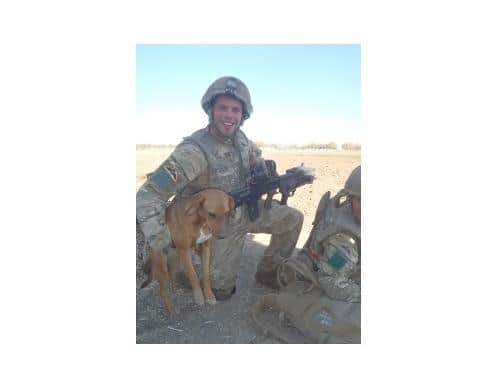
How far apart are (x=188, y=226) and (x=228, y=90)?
1059 mm

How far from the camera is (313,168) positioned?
340 cm

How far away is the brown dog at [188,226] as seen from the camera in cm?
313

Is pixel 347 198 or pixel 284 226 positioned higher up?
pixel 347 198

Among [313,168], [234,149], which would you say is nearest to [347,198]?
[313,168]

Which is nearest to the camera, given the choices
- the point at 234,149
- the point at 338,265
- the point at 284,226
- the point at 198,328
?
the point at 338,265

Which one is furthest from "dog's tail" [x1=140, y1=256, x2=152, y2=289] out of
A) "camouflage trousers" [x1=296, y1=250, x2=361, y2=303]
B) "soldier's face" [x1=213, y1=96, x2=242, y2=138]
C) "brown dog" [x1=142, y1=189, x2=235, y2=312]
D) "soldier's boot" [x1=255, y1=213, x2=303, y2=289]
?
"camouflage trousers" [x1=296, y1=250, x2=361, y2=303]

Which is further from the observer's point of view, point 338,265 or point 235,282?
point 235,282

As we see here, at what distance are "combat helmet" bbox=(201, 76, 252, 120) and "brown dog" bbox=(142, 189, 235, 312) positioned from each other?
0.70 metres

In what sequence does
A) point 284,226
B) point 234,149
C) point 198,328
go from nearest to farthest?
point 198,328 < point 234,149 < point 284,226

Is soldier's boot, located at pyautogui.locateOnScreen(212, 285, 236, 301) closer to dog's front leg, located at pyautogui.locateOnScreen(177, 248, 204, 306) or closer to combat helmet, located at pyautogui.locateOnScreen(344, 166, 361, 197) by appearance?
dog's front leg, located at pyautogui.locateOnScreen(177, 248, 204, 306)

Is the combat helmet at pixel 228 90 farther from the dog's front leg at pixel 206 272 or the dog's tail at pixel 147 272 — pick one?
the dog's tail at pixel 147 272

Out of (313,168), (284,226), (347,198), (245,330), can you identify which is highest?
(313,168)

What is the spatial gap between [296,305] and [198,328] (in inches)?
29.9

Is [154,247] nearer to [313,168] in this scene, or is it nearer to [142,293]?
[142,293]
